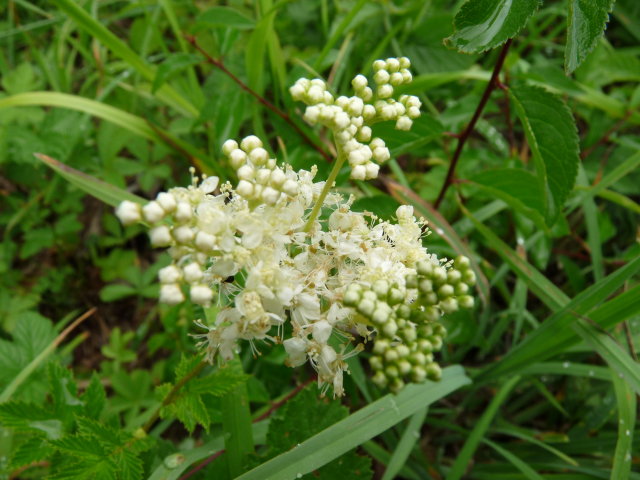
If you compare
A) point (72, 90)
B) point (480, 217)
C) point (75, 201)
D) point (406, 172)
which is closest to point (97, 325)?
point (75, 201)

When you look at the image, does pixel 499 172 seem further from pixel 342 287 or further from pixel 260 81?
pixel 260 81

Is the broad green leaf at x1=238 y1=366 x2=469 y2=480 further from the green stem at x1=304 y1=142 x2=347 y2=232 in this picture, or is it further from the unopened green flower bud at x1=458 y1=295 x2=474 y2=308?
the green stem at x1=304 y1=142 x2=347 y2=232

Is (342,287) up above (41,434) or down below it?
above

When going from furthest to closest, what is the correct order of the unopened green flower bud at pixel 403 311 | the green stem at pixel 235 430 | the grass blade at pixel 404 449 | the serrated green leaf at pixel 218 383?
the grass blade at pixel 404 449
the green stem at pixel 235 430
the serrated green leaf at pixel 218 383
the unopened green flower bud at pixel 403 311

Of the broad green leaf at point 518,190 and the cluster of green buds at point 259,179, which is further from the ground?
the cluster of green buds at point 259,179

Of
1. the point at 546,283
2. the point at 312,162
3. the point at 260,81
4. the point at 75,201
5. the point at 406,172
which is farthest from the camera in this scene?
the point at 406,172

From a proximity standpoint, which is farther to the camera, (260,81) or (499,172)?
(260,81)

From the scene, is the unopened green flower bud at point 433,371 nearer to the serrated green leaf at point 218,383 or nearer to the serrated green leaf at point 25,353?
the serrated green leaf at point 218,383

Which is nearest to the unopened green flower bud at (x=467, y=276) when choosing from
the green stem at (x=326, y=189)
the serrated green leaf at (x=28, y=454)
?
the green stem at (x=326, y=189)
